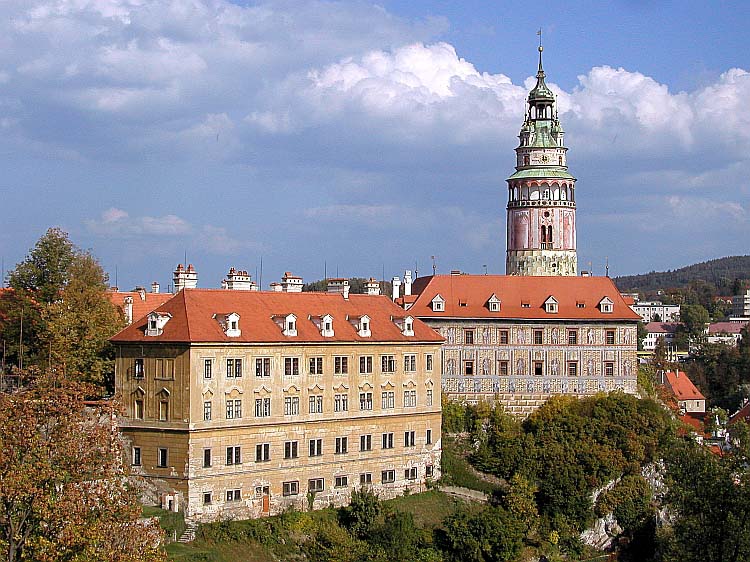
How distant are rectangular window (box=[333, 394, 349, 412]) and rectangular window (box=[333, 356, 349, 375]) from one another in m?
→ 1.29

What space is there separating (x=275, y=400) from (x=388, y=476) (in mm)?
9243

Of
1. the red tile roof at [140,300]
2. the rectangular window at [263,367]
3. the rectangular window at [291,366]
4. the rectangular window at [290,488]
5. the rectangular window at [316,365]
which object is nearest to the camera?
the rectangular window at [263,367]

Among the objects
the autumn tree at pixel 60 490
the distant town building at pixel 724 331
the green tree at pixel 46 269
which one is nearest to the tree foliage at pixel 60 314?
the green tree at pixel 46 269

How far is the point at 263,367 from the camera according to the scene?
207ft

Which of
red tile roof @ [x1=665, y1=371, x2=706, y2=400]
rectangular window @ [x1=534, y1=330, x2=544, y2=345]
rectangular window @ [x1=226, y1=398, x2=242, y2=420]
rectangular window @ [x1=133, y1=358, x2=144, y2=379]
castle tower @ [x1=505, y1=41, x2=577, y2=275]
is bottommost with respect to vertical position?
red tile roof @ [x1=665, y1=371, x2=706, y2=400]

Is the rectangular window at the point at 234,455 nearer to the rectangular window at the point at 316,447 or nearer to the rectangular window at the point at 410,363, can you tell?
the rectangular window at the point at 316,447

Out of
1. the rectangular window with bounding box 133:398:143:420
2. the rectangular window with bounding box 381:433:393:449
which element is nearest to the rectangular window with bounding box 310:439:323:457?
the rectangular window with bounding box 381:433:393:449

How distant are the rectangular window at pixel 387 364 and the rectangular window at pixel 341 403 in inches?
125

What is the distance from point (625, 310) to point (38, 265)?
125 ft

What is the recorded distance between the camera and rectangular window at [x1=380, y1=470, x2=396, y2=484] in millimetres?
68125

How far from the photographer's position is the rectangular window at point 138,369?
61644mm

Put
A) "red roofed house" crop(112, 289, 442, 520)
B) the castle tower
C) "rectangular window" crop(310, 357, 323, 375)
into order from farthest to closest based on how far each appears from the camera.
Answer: the castle tower < "rectangular window" crop(310, 357, 323, 375) < "red roofed house" crop(112, 289, 442, 520)

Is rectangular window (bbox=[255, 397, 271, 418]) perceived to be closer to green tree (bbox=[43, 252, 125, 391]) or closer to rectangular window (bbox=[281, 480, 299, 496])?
rectangular window (bbox=[281, 480, 299, 496])

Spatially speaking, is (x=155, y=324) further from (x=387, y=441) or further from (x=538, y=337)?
(x=538, y=337)
